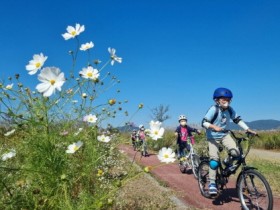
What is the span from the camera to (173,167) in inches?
533

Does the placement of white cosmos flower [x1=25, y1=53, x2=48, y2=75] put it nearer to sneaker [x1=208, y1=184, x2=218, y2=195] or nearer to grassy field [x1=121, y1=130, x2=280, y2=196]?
grassy field [x1=121, y1=130, x2=280, y2=196]

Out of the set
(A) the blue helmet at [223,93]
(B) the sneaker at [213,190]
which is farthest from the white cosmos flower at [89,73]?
(B) the sneaker at [213,190]

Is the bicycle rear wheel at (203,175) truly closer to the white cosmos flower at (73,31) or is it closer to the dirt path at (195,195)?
the dirt path at (195,195)

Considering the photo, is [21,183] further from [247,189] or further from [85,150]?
[247,189]

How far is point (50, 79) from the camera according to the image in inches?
105

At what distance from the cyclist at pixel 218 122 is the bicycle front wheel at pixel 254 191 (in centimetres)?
69

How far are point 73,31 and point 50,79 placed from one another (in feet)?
3.38

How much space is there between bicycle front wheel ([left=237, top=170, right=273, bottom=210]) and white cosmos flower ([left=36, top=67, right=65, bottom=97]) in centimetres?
431

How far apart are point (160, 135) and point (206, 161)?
16.9 ft

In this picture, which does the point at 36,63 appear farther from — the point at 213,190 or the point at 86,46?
the point at 213,190

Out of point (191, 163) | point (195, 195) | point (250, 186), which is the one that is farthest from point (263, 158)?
point (250, 186)

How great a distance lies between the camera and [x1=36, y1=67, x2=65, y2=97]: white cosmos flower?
8.60ft

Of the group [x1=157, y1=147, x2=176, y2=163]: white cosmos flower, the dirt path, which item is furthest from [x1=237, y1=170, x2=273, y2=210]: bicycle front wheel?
[x1=157, y1=147, x2=176, y2=163]: white cosmos flower

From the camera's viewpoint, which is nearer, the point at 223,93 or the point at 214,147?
the point at 223,93
